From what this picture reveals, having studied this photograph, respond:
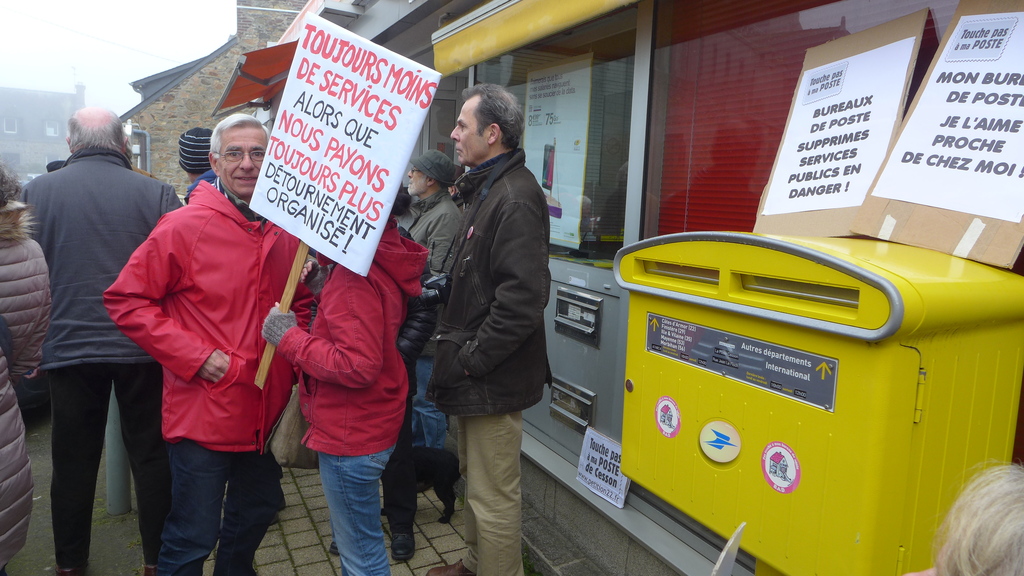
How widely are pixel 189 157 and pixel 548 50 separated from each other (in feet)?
7.08

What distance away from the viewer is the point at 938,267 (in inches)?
64.7

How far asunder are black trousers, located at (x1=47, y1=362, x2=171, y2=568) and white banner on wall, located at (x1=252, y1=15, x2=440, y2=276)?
1267mm

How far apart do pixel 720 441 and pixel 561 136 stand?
2.59 m

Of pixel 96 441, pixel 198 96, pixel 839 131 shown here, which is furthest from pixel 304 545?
pixel 198 96

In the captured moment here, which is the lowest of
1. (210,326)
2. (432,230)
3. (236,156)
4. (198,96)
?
(210,326)

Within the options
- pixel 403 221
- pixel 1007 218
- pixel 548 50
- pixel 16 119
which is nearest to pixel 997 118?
pixel 1007 218

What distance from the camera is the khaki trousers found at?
112 inches

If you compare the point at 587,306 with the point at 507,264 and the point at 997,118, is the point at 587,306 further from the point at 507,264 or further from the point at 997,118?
the point at 997,118

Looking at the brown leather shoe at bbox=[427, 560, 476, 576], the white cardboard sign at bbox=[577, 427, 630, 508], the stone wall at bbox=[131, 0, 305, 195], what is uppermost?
the stone wall at bbox=[131, 0, 305, 195]

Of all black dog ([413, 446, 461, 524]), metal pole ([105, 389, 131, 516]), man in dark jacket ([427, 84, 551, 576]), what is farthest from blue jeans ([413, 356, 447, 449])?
metal pole ([105, 389, 131, 516])

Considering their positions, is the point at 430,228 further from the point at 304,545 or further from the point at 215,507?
the point at 215,507

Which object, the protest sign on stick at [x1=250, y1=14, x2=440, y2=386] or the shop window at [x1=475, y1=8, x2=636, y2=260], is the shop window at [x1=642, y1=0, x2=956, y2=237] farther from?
the protest sign on stick at [x1=250, y1=14, x2=440, y2=386]

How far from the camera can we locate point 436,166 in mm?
4449

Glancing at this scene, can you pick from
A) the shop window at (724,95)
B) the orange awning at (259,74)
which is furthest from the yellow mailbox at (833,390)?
the orange awning at (259,74)
